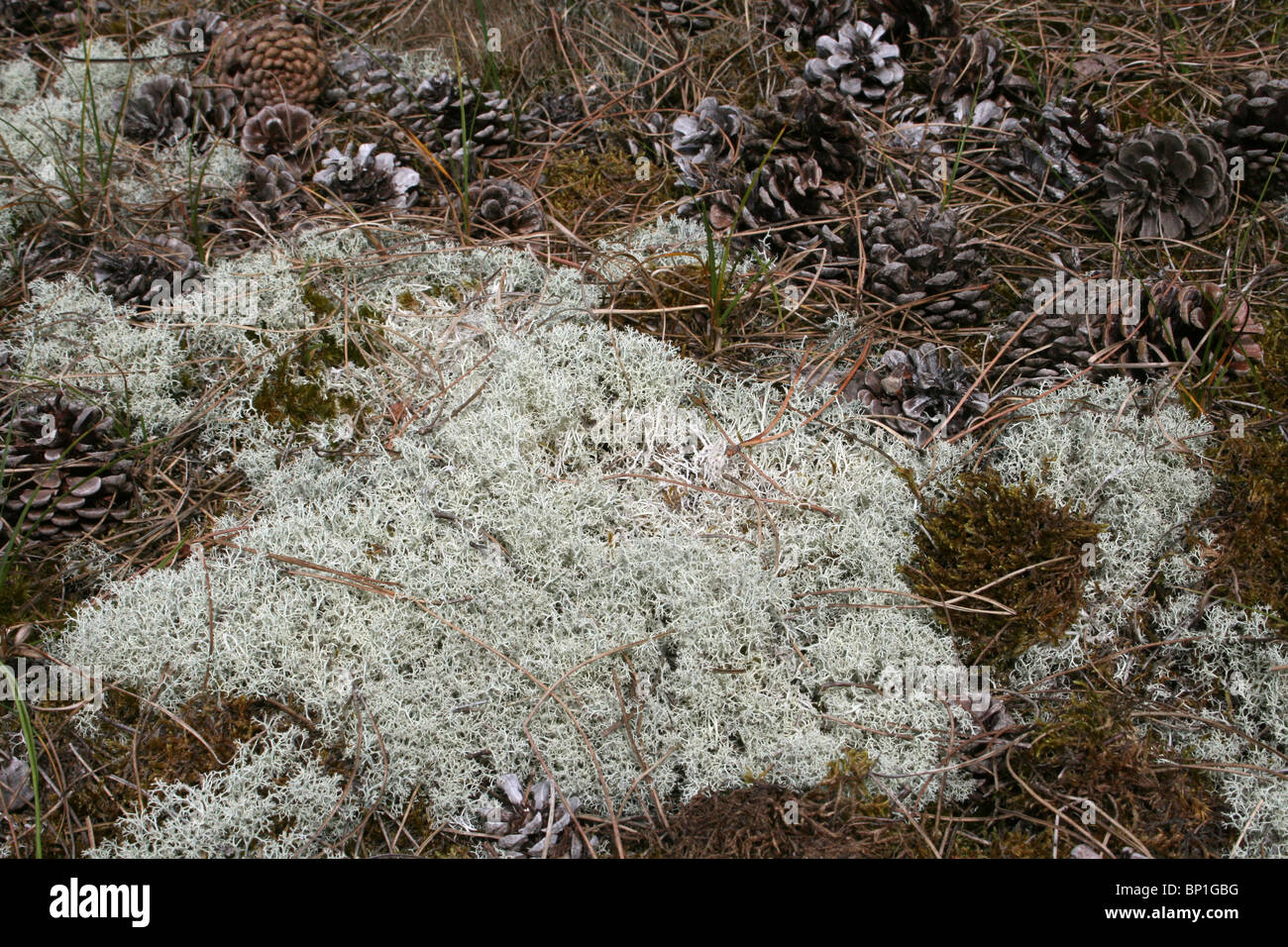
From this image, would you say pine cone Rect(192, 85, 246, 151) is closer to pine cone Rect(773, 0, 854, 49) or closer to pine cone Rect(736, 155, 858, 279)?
pine cone Rect(736, 155, 858, 279)

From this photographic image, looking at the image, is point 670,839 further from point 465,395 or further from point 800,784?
point 465,395

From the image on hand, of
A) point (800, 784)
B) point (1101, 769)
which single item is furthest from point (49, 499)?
point (1101, 769)

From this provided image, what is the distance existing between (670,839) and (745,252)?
2.04 m

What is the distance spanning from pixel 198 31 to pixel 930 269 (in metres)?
3.42

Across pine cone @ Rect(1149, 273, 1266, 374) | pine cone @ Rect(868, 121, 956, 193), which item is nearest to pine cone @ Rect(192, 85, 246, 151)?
pine cone @ Rect(868, 121, 956, 193)

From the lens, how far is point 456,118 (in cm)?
341

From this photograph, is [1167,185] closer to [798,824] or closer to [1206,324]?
[1206,324]

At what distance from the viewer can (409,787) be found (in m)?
2.09

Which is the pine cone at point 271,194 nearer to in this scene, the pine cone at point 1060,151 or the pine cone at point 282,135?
the pine cone at point 282,135

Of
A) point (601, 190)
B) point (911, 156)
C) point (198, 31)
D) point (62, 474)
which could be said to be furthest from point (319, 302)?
point (911, 156)

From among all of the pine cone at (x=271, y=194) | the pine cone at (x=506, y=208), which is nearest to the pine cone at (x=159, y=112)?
the pine cone at (x=271, y=194)

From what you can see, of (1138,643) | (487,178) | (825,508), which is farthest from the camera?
(487,178)

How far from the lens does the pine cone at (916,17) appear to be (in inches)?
133

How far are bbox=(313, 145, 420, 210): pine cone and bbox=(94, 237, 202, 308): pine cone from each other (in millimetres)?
605
